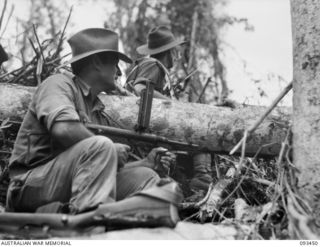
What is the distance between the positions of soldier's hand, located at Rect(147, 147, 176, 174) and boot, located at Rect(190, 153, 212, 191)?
1.98 m

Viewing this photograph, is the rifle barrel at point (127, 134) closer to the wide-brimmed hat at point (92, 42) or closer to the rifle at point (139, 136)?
the rifle at point (139, 136)

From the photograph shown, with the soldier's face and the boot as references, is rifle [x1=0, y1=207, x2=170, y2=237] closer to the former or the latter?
the soldier's face

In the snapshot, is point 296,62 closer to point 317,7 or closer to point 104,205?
point 317,7

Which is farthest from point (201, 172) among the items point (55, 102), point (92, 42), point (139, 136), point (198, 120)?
point (55, 102)

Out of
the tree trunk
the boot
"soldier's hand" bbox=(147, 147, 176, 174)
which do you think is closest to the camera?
the tree trunk

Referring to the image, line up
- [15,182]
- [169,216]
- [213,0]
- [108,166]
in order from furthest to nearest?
[213,0], [15,182], [108,166], [169,216]

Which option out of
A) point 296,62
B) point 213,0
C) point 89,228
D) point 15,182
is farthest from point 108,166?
point 213,0

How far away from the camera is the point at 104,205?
12.8ft

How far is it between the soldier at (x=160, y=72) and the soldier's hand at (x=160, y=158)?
2.03 meters

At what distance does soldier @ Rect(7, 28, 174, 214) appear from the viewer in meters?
4.16

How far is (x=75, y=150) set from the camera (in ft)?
14.1

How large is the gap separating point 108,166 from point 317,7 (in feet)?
6.68

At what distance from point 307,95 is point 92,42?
1928 millimetres

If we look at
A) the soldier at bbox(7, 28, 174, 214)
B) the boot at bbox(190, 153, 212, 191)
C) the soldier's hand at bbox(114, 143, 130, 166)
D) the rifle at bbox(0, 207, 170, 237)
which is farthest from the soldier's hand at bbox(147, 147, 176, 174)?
the boot at bbox(190, 153, 212, 191)
